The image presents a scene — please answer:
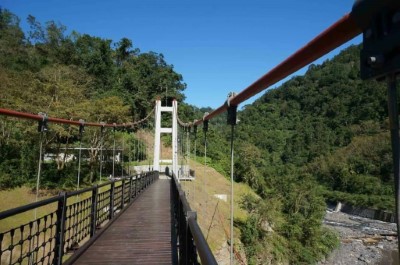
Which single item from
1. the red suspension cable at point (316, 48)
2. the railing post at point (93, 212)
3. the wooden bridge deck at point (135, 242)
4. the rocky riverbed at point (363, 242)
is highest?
the red suspension cable at point (316, 48)

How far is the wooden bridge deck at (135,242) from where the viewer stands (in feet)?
12.2

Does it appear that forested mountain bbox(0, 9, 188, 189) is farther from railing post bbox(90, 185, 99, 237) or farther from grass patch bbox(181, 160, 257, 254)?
railing post bbox(90, 185, 99, 237)

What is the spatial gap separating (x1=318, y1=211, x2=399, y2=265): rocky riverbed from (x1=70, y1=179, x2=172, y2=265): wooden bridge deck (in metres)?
18.6

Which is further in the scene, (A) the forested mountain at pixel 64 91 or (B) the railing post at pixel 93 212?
(A) the forested mountain at pixel 64 91

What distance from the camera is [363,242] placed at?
2641 centimetres

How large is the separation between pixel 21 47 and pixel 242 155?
2684cm

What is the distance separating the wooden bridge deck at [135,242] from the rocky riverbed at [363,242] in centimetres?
1859

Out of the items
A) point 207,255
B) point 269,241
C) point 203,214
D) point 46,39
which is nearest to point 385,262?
point 269,241

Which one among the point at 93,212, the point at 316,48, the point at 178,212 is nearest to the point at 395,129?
the point at 316,48

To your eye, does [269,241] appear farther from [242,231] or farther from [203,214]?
[203,214]

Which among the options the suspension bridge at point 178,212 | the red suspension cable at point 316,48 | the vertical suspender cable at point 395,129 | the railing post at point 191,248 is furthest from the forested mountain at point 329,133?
the vertical suspender cable at point 395,129

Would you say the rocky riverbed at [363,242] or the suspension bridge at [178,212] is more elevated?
the suspension bridge at [178,212]

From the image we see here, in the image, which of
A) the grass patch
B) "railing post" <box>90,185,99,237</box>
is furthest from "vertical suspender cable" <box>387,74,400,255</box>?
the grass patch

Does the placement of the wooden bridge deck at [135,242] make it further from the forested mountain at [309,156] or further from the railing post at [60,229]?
the forested mountain at [309,156]
